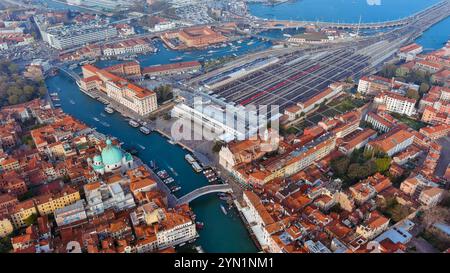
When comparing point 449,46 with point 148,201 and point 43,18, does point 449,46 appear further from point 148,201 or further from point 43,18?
point 43,18

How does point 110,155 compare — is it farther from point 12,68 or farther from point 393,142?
point 12,68

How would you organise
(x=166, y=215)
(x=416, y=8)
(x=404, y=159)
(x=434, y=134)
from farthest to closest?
1. (x=416, y=8)
2. (x=434, y=134)
3. (x=404, y=159)
4. (x=166, y=215)

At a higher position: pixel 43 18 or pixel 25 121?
pixel 43 18

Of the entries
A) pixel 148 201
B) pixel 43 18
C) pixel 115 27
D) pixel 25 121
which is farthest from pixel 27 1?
pixel 148 201

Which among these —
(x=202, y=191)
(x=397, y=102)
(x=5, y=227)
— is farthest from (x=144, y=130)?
(x=397, y=102)

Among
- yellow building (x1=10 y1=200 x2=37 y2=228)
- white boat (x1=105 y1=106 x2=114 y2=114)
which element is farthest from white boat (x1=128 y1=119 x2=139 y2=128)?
yellow building (x1=10 y1=200 x2=37 y2=228)

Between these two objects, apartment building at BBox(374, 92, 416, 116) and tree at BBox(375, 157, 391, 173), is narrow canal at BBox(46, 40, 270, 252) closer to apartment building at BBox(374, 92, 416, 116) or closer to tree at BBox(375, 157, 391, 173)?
tree at BBox(375, 157, 391, 173)

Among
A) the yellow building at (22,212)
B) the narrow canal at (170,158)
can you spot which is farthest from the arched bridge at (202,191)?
the yellow building at (22,212)
